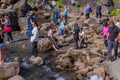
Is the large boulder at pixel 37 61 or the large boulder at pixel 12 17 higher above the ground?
the large boulder at pixel 12 17

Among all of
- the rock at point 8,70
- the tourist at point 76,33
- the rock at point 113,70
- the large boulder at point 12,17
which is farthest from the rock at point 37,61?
the large boulder at point 12,17

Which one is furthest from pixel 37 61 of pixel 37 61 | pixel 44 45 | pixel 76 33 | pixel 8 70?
pixel 76 33

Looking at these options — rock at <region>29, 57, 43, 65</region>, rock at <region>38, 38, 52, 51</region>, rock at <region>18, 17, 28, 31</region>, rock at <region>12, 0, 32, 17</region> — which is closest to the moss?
rock at <region>12, 0, 32, 17</region>

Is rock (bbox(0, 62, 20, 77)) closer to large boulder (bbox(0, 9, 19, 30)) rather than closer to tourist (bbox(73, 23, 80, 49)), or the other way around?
tourist (bbox(73, 23, 80, 49))

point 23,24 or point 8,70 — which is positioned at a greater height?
point 23,24

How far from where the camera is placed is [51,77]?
1611 cm

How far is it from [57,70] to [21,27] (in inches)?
460

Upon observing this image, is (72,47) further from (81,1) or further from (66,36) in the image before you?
(81,1)

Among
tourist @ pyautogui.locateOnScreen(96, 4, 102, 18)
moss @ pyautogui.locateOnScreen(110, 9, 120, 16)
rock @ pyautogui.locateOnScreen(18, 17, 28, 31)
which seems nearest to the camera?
rock @ pyautogui.locateOnScreen(18, 17, 28, 31)

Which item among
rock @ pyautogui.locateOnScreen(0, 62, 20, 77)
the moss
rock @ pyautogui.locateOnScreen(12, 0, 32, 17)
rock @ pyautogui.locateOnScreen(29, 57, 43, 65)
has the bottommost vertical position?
rock @ pyautogui.locateOnScreen(29, 57, 43, 65)

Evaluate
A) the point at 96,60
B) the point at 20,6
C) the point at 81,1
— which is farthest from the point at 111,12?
the point at 96,60

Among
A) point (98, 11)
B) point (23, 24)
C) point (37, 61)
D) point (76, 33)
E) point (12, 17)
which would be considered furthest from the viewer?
point (98, 11)

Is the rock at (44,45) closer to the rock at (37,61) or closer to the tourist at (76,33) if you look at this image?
the tourist at (76,33)

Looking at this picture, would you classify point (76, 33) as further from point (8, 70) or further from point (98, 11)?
point (98, 11)
